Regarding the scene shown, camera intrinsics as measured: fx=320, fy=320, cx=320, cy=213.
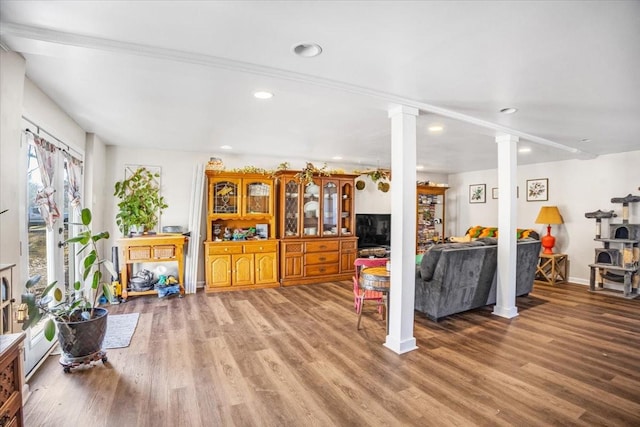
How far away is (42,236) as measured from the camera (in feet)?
10.2

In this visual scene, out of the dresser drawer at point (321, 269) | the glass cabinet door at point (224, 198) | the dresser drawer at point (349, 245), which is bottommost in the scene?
the dresser drawer at point (321, 269)

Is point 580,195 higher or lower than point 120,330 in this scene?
higher

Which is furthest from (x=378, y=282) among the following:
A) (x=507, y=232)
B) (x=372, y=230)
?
(x=372, y=230)

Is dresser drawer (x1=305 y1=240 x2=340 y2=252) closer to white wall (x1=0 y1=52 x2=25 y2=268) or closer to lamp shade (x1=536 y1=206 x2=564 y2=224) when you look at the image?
lamp shade (x1=536 y1=206 x2=564 y2=224)

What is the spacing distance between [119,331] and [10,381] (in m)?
2.23

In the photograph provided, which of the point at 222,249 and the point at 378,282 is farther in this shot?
the point at 222,249

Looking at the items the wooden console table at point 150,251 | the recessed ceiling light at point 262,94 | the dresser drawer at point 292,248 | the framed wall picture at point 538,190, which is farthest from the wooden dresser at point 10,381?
the framed wall picture at point 538,190

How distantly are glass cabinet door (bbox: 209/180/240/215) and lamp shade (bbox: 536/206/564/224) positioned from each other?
18.8 ft

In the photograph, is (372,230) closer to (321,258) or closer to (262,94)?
(321,258)

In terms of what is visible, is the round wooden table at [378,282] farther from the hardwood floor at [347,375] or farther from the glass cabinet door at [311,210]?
the glass cabinet door at [311,210]

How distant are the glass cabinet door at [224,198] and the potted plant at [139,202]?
835mm

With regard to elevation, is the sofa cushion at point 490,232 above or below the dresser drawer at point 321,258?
above

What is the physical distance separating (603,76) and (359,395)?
9.94 feet

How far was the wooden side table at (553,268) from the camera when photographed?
5895mm
